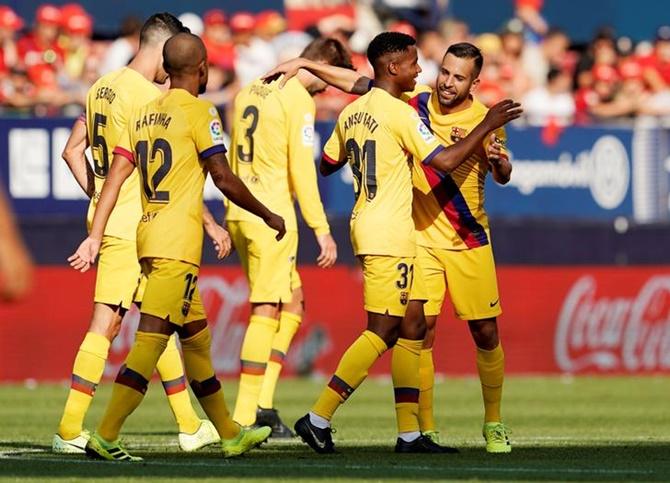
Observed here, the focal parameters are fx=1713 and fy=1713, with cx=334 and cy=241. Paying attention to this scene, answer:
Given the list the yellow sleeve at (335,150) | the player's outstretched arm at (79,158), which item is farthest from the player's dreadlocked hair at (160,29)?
the yellow sleeve at (335,150)

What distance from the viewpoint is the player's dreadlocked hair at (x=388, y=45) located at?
33.3ft

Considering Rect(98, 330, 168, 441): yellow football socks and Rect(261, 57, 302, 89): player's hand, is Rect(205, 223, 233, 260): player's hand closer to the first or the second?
Rect(98, 330, 168, 441): yellow football socks

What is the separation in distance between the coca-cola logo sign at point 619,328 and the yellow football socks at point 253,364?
28.6ft

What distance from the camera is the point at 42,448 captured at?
35.3 ft

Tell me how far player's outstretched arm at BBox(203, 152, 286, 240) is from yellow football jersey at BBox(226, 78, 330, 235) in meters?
2.58

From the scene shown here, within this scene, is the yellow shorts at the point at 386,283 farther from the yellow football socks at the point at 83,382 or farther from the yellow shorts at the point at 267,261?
the yellow shorts at the point at 267,261

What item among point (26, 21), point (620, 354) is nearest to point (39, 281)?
point (26, 21)

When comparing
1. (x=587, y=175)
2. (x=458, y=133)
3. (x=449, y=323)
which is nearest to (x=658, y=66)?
(x=587, y=175)

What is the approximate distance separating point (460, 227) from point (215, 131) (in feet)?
6.34

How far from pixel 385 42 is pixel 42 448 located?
333cm

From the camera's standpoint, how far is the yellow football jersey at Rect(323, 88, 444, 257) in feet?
32.9

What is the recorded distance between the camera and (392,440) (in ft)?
37.9

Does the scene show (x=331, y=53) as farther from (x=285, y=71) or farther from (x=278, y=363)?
(x=278, y=363)

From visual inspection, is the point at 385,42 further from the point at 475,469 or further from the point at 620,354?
the point at 620,354
